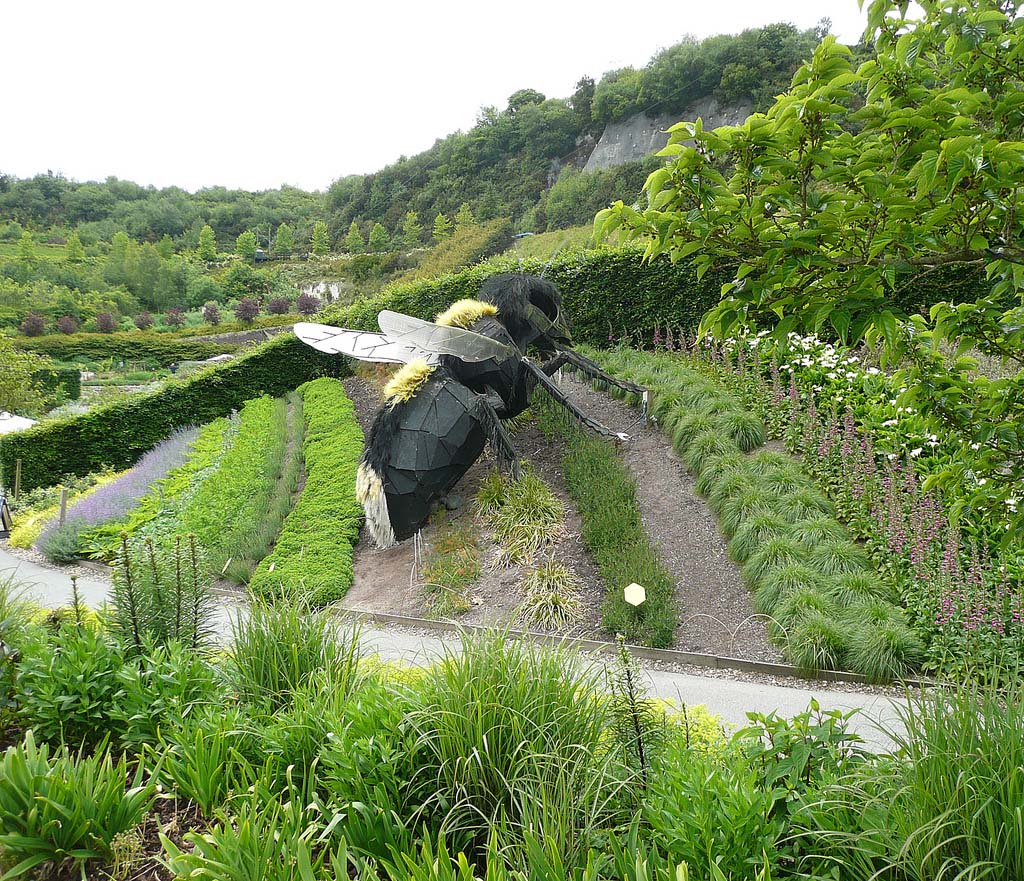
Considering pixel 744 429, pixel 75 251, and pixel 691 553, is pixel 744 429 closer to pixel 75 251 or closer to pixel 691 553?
pixel 691 553

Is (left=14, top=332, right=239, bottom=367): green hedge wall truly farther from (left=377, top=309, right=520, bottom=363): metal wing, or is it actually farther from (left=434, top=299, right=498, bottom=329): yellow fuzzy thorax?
(left=377, top=309, right=520, bottom=363): metal wing

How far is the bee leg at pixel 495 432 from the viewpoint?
8.55 meters

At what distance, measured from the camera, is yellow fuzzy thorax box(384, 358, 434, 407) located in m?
8.51

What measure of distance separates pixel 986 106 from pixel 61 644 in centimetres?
513

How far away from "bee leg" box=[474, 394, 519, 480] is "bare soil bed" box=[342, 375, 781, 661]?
96 cm

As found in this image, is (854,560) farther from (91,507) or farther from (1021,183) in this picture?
(91,507)

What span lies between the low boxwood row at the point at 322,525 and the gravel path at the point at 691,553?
376 centimetres

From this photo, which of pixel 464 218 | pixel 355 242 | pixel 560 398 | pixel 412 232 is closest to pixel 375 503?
pixel 560 398

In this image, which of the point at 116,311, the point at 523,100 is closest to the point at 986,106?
the point at 116,311

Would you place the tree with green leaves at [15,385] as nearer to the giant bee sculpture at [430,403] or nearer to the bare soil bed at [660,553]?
the giant bee sculpture at [430,403]

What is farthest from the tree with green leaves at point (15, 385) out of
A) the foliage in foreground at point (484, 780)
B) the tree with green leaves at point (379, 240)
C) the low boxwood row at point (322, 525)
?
the tree with green leaves at point (379, 240)

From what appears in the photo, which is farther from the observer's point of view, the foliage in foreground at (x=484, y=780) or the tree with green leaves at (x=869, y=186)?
the foliage in foreground at (x=484, y=780)

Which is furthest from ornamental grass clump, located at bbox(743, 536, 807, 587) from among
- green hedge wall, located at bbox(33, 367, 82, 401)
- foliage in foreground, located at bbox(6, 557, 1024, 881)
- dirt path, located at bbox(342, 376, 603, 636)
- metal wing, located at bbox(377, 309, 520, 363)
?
green hedge wall, located at bbox(33, 367, 82, 401)

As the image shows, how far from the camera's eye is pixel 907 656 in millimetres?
5062
